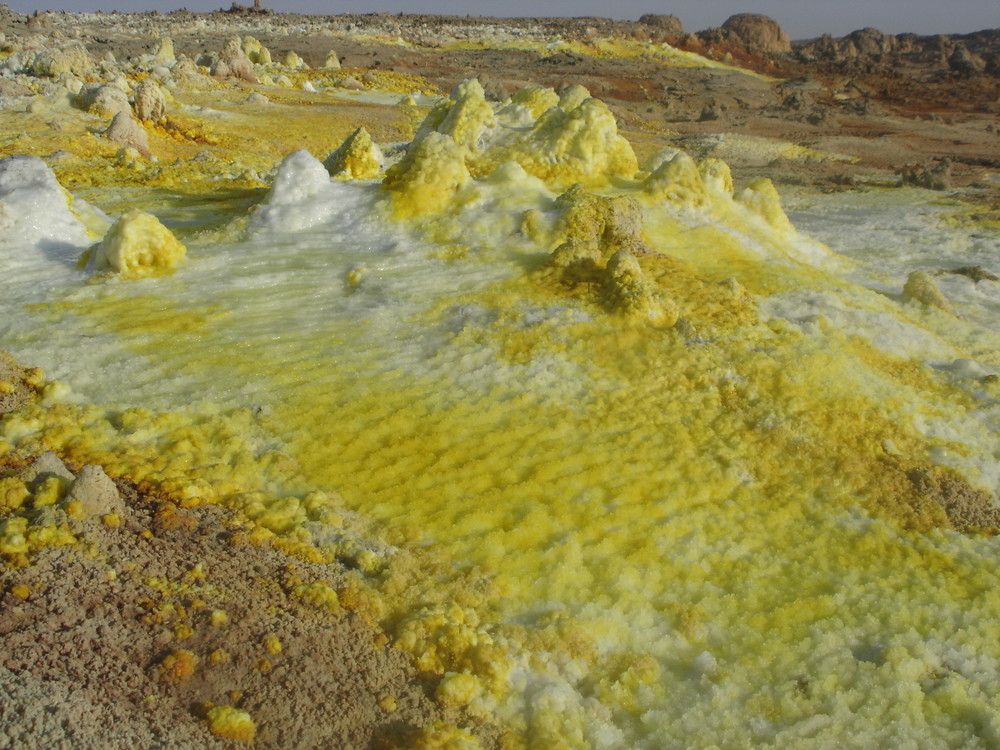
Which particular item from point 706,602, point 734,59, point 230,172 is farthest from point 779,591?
point 734,59

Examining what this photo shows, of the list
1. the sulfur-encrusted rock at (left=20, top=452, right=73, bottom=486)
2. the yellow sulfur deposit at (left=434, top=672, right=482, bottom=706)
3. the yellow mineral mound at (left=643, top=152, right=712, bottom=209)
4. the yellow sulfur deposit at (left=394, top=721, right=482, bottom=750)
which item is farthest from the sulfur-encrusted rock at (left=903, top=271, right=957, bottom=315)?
the sulfur-encrusted rock at (left=20, top=452, right=73, bottom=486)

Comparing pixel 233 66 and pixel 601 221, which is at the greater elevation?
pixel 233 66

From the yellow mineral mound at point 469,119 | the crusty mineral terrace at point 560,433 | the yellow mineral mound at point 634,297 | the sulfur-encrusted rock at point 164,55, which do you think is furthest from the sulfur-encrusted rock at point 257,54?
the yellow mineral mound at point 634,297

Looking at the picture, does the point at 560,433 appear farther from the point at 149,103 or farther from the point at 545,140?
the point at 149,103

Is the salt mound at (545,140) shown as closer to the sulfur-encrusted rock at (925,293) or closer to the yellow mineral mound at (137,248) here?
the yellow mineral mound at (137,248)

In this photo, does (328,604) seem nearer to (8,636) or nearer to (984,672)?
(8,636)

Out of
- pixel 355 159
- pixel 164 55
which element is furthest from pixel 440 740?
pixel 164 55
